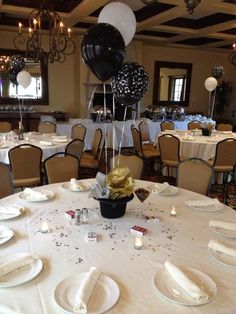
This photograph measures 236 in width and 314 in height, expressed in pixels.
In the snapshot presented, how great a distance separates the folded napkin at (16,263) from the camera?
1312 mm

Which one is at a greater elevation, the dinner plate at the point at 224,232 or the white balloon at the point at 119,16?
the white balloon at the point at 119,16

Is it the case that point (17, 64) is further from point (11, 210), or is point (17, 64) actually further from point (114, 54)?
point (11, 210)

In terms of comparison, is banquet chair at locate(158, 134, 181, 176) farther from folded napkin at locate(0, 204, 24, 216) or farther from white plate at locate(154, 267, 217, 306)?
white plate at locate(154, 267, 217, 306)

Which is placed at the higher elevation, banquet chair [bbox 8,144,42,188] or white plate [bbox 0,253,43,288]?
white plate [bbox 0,253,43,288]

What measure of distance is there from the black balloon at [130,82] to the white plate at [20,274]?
1572mm

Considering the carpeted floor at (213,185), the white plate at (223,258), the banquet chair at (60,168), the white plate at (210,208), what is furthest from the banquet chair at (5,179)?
the white plate at (223,258)

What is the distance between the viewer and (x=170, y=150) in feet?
15.8

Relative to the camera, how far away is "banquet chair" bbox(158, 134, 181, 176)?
4746mm

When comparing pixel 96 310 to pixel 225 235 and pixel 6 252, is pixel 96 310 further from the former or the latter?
pixel 225 235

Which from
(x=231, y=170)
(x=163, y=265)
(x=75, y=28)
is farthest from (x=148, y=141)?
(x=163, y=265)

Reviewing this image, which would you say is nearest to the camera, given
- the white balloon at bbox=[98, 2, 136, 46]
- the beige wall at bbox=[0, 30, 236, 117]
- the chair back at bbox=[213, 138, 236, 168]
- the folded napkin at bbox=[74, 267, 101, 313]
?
the folded napkin at bbox=[74, 267, 101, 313]

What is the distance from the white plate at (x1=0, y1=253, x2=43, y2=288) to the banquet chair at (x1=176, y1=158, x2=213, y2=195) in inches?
75.7

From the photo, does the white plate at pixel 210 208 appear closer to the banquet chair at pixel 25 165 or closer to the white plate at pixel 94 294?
the white plate at pixel 94 294

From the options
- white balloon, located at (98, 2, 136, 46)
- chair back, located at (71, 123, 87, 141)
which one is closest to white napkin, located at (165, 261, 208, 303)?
white balloon, located at (98, 2, 136, 46)
